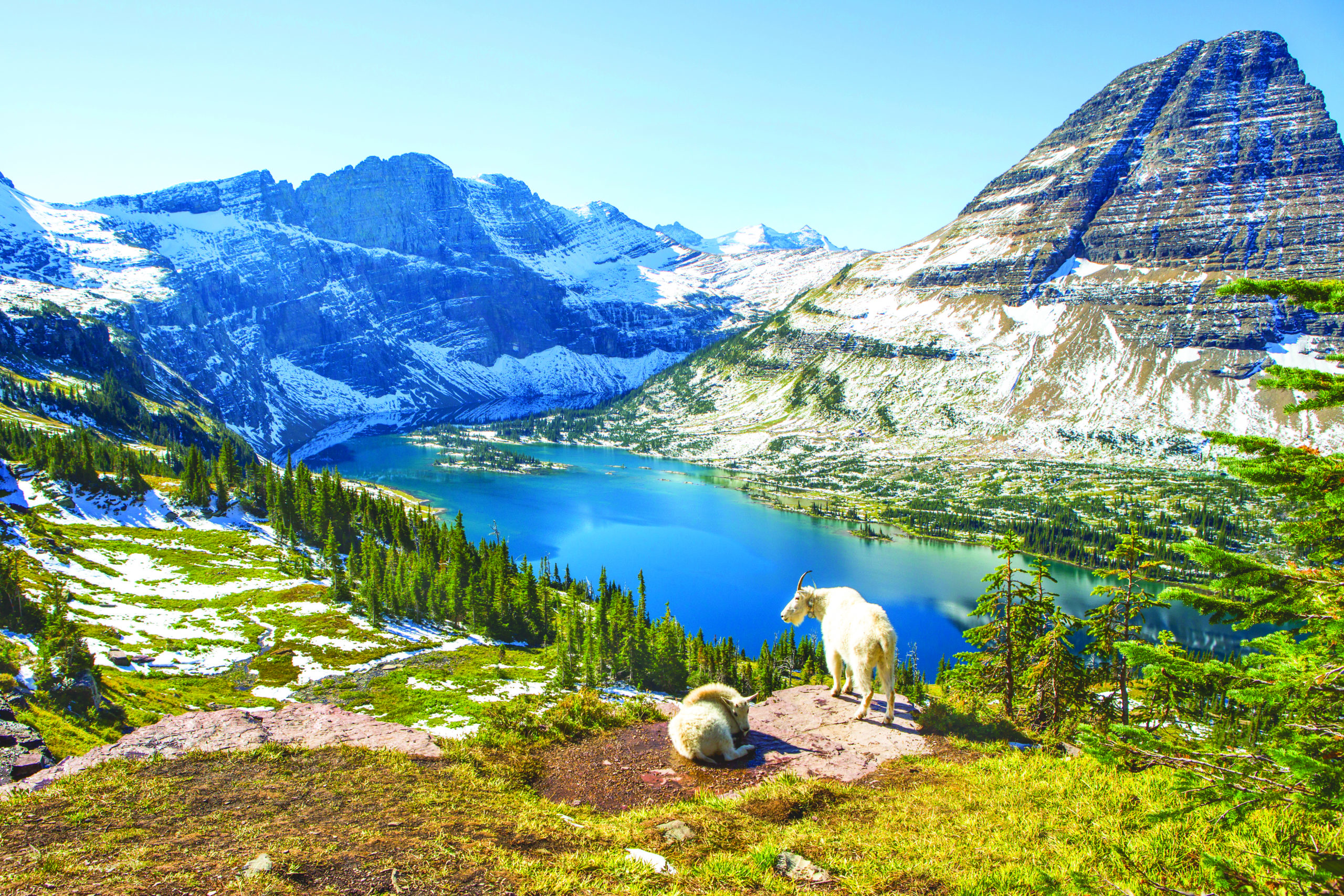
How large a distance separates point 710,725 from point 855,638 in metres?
5.07

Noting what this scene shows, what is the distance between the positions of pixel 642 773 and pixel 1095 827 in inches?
353

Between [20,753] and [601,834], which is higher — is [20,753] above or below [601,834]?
below

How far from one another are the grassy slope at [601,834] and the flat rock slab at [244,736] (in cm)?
185

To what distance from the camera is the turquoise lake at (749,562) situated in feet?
345

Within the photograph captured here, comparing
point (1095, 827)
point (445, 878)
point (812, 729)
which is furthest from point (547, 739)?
point (1095, 827)

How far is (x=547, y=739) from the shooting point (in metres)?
17.4

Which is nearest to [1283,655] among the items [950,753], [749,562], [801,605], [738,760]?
[950,753]

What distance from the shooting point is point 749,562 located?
135m

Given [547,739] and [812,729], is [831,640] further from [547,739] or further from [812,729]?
[547,739]

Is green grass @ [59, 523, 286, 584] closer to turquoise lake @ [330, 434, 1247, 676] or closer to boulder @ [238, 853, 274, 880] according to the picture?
turquoise lake @ [330, 434, 1247, 676]

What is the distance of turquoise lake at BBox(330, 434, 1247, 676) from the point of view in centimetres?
10525

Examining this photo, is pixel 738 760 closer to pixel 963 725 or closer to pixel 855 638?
pixel 855 638

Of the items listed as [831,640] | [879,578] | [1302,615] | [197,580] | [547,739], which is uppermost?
[1302,615]

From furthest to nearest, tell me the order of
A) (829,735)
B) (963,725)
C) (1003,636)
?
1. (1003,636)
2. (963,725)
3. (829,735)
